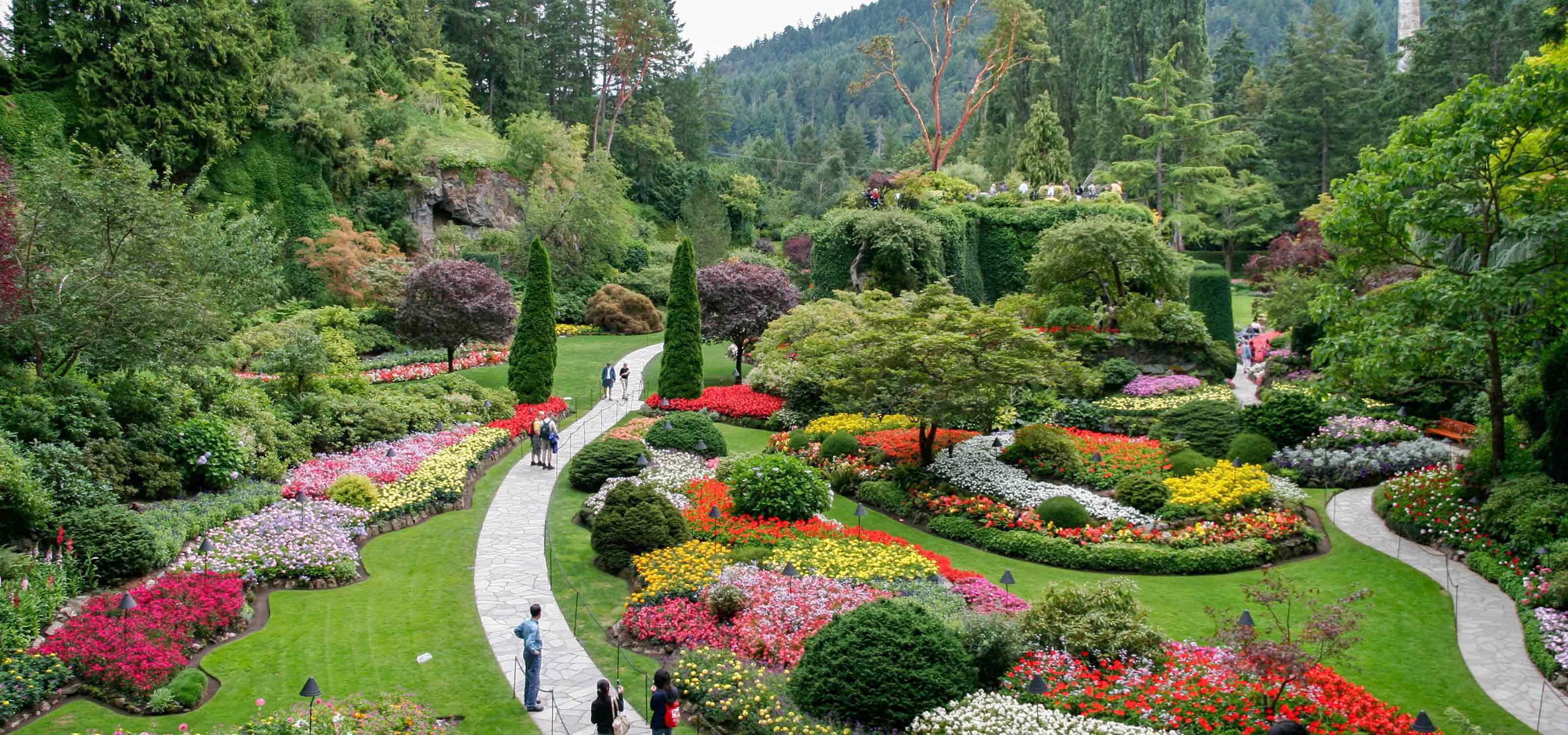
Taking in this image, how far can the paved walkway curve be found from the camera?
10969mm

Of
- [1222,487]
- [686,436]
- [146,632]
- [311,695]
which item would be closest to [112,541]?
[146,632]

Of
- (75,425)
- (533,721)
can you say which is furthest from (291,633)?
(75,425)

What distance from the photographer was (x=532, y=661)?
36.1 feet

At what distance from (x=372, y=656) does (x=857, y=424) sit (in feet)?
47.2

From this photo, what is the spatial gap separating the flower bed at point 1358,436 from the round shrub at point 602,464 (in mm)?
14319

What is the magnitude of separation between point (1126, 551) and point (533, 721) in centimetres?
988

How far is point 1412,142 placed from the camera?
53.4 ft

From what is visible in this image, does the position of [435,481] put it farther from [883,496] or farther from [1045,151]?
[1045,151]

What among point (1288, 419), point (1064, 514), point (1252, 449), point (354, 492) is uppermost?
point (1288, 419)

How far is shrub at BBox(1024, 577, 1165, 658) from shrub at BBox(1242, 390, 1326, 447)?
11.1 meters

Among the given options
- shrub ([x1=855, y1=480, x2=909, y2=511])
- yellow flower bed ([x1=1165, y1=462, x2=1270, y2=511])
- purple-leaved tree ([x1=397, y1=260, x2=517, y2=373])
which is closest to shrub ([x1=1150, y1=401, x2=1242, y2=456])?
yellow flower bed ([x1=1165, y1=462, x2=1270, y2=511])

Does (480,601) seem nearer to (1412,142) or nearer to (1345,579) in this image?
(1345,579)

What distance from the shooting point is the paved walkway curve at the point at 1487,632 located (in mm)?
10969

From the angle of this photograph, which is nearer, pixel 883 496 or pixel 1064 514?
pixel 1064 514
